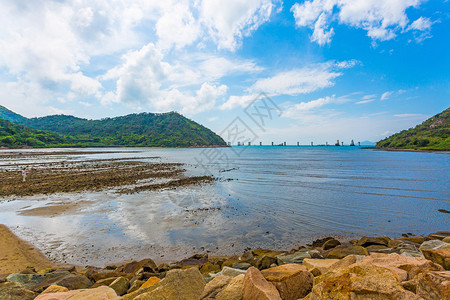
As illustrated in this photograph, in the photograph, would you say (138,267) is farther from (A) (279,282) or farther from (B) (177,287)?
(A) (279,282)

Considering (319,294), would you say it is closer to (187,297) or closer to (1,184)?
(187,297)

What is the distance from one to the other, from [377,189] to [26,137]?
567 ft

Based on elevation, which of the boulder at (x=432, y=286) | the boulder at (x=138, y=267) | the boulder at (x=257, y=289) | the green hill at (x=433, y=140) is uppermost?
the green hill at (x=433, y=140)

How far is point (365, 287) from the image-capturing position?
8.96 feet

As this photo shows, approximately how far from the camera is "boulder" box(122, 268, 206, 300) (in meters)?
3.51

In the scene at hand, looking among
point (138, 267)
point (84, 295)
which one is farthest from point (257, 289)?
point (138, 267)

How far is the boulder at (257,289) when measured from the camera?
3.49 m

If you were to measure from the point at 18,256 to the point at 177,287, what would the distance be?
9.26 metres

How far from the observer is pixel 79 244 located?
31.5ft

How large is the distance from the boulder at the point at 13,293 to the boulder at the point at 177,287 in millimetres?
2340

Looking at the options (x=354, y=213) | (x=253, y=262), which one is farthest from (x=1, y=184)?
(x=354, y=213)

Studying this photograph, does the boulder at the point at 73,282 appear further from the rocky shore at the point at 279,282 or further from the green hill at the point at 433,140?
the green hill at the point at 433,140

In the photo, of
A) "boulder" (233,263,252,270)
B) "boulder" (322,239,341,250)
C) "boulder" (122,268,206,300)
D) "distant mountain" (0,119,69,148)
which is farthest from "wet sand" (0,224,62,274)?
"distant mountain" (0,119,69,148)

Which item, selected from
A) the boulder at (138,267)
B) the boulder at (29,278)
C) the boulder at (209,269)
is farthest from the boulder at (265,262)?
the boulder at (29,278)
